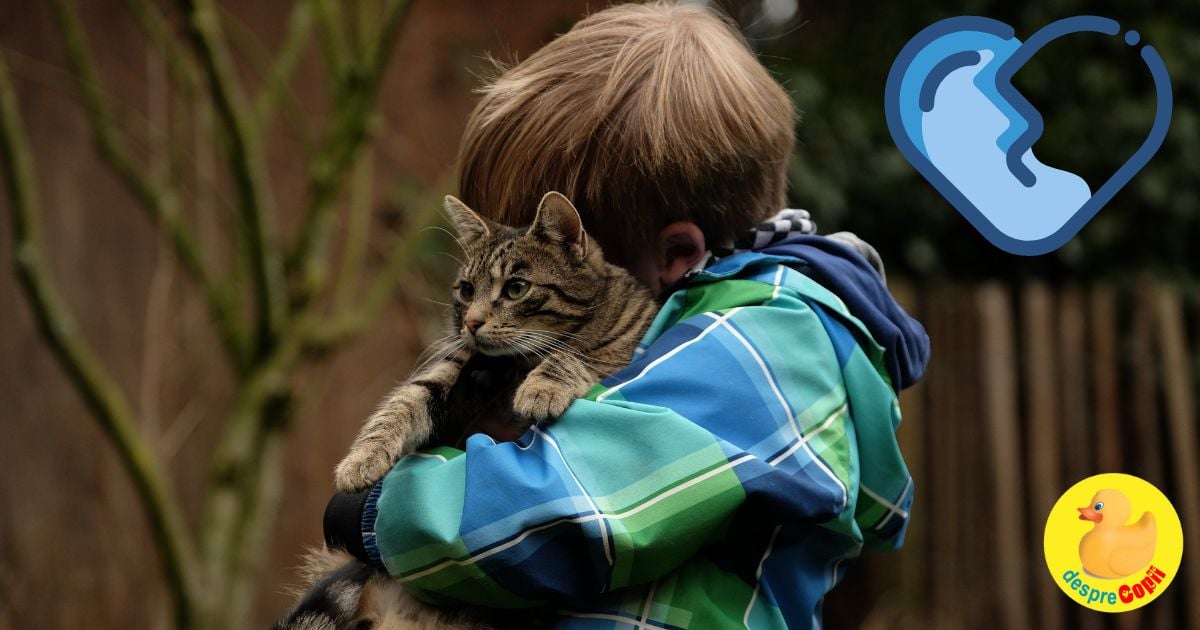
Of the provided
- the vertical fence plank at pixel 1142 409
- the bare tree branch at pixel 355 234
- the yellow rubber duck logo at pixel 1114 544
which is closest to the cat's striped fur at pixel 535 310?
the yellow rubber duck logo at pixel 1114 544

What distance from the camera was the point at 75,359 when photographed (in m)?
2.90

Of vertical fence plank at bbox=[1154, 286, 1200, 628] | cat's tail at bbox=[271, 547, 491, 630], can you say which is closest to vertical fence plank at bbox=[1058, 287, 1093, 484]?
vertical fence plank at bbox=[1154, 286, 1200, 628]

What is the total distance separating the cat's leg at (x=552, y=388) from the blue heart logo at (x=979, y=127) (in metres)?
0.59

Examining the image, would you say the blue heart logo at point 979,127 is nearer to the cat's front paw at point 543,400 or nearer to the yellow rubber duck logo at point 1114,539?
the yellow rubber duck logo at point 1114,539

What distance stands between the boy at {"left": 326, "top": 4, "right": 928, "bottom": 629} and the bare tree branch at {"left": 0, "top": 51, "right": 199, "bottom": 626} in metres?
1.49

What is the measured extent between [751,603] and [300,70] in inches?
172

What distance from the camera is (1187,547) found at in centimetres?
410

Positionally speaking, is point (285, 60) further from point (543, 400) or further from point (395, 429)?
point (543, 400)

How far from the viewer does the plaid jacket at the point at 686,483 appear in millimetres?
1381

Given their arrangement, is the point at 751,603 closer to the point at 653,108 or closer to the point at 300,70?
the point at 653,108

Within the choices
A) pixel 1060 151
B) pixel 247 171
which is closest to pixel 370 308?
pixel 247 171

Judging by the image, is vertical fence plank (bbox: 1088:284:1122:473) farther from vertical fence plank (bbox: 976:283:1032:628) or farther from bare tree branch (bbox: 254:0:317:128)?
bare tree branch (bbox: 254:0:317:128)

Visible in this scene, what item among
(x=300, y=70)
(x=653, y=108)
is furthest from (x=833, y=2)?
(x=653, y=108)

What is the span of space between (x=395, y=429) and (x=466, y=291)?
0.36m
